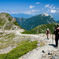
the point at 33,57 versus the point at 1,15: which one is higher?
the point at 1,15

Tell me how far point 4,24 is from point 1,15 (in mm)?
18960

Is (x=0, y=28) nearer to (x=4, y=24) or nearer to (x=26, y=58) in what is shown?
(x=4, y=24)

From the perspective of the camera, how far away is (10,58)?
80.0 ft

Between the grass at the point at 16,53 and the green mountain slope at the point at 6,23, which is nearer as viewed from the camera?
the grass at the point at 16,53

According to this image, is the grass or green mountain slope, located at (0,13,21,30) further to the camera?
green mountain slope, located at (0,13,21,30)

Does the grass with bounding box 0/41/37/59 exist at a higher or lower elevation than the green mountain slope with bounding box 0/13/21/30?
lower

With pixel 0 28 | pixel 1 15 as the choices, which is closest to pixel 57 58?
pixel 0 28

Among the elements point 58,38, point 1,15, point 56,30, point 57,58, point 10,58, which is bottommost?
point 10,58

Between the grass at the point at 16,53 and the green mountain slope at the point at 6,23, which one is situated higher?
the green mountain slope at the point at 6,23

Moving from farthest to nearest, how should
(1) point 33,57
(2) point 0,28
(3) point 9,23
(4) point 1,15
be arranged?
(4) point 1,15
(3) point 9,23
(2) point 0,28
(1) point 33,57

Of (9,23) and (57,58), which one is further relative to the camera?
(9,23)

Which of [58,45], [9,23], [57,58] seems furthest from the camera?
[9,23]

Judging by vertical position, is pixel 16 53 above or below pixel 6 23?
below

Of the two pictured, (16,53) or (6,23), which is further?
(6,23)
